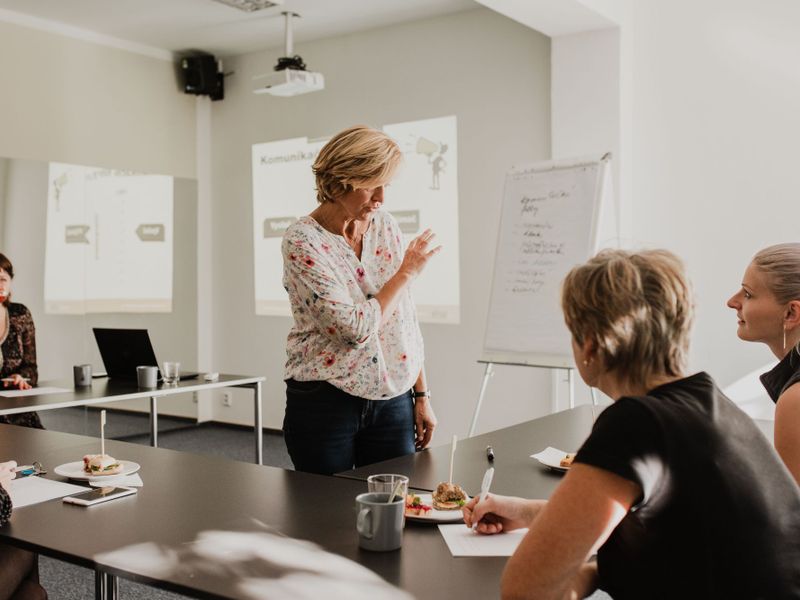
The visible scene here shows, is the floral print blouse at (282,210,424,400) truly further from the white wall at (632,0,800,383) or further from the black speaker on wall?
the black speaker on wall

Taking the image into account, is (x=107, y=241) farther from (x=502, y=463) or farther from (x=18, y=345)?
(x=502, y=463)

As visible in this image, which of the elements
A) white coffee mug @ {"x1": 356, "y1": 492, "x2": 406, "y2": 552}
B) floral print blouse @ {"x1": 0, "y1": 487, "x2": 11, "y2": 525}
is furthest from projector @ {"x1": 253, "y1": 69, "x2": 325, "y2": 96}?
white coffee mug @ {"x1": 356, "y1": 492, "x2": 406, "y2": 552}

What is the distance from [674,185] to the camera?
4637 mm

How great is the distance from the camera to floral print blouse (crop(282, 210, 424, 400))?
6.88ft

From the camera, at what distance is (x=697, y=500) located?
1.08 m

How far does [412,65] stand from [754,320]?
4.19 meters

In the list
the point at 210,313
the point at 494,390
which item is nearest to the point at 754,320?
the point at 494,390

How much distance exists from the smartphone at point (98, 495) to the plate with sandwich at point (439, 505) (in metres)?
0.64

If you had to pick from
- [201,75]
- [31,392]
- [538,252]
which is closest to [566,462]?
[538,252]

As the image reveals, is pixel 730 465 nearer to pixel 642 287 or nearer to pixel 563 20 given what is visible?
pixel 642 287

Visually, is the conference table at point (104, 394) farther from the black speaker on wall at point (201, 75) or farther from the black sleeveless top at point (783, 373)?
the black speaker on wall at point (201, 75)

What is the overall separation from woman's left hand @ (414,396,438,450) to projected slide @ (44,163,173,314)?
13.2 ft

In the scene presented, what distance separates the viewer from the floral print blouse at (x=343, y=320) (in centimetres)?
210

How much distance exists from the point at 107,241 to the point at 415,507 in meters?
5.05
